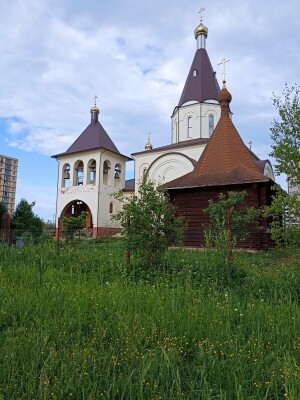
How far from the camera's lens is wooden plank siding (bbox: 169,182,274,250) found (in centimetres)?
1109

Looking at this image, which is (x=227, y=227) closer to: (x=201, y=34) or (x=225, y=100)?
(x=225, y=100)

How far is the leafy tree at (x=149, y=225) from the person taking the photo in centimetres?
571

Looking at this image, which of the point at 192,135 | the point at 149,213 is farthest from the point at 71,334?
the point at 192,135

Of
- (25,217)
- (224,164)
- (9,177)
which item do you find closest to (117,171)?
(25,217)

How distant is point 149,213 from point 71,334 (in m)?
3.43

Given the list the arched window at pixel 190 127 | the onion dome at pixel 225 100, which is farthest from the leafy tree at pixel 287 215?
the arched window at pixel 190 127

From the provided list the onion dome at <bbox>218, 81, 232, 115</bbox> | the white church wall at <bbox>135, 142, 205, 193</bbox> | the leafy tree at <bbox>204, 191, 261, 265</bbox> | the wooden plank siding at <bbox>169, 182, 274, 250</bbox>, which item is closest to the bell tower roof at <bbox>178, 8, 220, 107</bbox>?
the white church wall at <bbox>135, 142, 205, 193</bbox>

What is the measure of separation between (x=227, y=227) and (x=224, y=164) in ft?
26.5

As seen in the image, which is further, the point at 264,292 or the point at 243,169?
the point at 243,169

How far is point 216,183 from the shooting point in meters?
12.3

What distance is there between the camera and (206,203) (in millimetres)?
12766

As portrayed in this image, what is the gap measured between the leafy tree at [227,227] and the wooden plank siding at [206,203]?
1795 millimetres

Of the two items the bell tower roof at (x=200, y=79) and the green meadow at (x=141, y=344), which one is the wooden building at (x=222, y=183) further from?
the bell tower roof at (x=200, y=79)

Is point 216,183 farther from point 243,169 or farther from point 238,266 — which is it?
point 238,266
